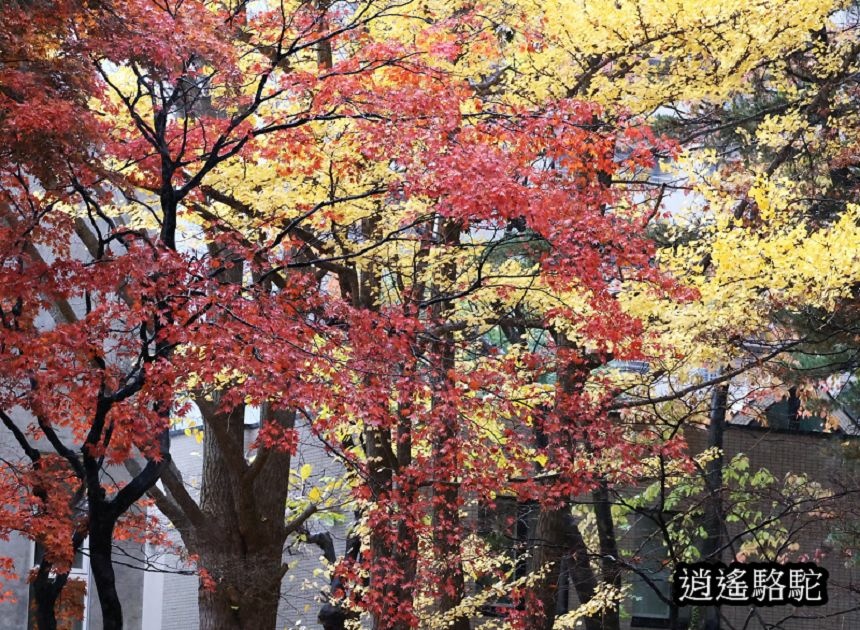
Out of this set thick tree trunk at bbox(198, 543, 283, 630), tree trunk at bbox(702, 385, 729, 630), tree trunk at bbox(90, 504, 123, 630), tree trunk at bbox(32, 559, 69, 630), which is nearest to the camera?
tree trunk at bbox(90, 504, 123, 630)

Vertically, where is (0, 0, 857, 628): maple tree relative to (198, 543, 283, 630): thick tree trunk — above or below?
above

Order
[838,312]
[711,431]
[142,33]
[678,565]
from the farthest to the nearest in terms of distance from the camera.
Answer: [711,431]
[838,312]
[678,565]
[142,33]

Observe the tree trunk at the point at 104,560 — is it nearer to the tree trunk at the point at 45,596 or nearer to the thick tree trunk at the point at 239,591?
the tree trunk at the point at 45,596

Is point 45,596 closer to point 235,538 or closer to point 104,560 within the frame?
point 104,560

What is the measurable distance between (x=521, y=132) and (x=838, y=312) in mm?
4489

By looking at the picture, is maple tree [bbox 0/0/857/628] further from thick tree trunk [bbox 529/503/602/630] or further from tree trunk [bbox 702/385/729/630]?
tree trunk [bbox 702/385/729/630]

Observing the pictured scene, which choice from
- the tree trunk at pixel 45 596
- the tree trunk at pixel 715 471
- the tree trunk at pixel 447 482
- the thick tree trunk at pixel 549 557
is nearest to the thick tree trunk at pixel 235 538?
the tree trunk at pixel 447 482

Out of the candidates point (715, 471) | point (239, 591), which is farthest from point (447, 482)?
point (715, 471)

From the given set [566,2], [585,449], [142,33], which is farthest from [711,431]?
→ [142,33]

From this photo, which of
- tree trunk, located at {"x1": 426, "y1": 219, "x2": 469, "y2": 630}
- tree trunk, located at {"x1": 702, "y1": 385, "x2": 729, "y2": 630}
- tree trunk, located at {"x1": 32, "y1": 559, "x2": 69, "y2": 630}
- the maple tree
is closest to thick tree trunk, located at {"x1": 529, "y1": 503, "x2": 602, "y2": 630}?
the maple tree

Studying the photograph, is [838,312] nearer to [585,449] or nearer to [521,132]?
[585,449]

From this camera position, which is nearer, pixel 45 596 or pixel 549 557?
pixel 45 596

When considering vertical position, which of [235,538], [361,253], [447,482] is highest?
[361,253]

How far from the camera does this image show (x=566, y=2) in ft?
41.4
